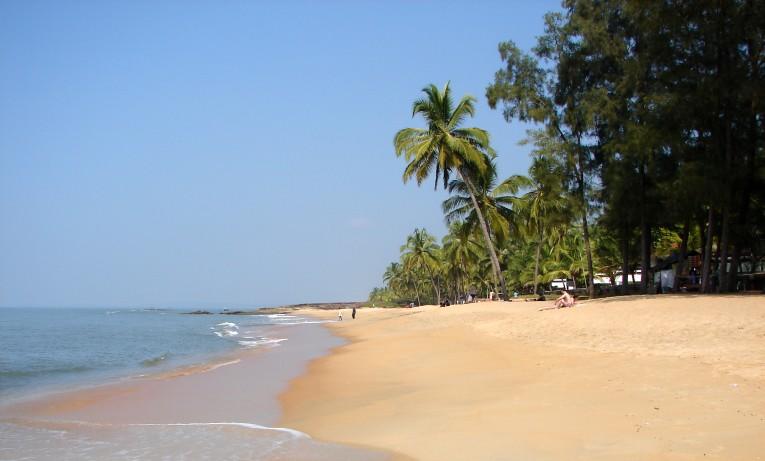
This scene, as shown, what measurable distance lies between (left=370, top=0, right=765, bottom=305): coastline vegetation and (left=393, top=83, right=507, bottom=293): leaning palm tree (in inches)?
2.9

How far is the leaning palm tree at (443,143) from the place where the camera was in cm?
2920

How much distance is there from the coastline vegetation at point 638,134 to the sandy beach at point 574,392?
625 cm

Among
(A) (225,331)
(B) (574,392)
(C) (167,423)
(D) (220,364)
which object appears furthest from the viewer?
(A) (225,331)

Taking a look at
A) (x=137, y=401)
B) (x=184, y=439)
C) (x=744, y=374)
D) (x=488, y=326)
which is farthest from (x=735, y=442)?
(x=488, y=326)

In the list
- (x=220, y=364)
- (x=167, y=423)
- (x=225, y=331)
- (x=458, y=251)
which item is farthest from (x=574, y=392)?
(x=458, y=251)

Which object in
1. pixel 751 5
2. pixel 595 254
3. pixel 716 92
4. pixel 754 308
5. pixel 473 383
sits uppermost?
pixel 751 5

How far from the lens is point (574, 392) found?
847 centimetres

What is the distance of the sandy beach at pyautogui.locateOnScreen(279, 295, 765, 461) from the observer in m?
6.15

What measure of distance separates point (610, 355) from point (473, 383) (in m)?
2.95

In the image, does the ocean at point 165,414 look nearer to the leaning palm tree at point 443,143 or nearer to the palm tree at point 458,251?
the leaning palm tree at point 443,143

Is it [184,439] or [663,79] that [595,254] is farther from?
[184,439]

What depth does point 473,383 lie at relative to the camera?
10.5 metres

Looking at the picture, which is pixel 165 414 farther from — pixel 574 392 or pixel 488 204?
pixel 488 204

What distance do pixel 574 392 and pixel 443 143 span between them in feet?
71.8
